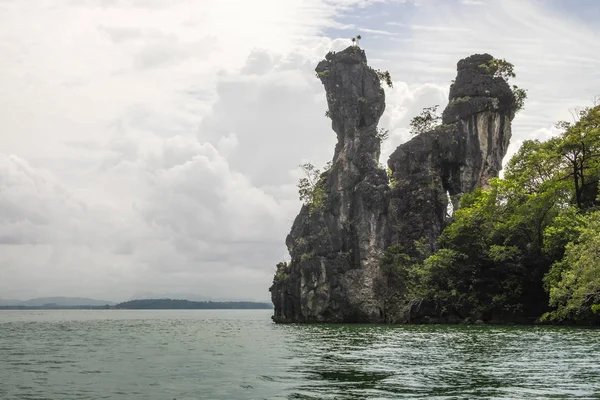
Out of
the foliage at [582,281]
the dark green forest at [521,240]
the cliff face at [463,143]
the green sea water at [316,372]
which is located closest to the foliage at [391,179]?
the cliff face at [463,143]

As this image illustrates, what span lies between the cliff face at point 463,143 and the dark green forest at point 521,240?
721 inches

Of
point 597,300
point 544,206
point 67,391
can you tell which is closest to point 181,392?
point 67,391

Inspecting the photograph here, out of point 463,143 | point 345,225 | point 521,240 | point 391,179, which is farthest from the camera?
point 463,143

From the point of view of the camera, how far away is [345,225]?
8725 cm

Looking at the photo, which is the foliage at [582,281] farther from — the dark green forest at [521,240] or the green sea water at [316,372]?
the green sea water at [316,372]

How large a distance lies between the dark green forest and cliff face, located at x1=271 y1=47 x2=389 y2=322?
984 cm

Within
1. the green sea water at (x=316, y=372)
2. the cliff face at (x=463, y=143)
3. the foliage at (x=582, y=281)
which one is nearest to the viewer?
the green sea water at (x=316, y=372)

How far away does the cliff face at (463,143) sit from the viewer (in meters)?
92.8

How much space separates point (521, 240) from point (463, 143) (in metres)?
30.2

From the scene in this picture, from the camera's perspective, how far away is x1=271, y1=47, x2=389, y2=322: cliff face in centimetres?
8319

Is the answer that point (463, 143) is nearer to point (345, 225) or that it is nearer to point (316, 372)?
point (345, 225)

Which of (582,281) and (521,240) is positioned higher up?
(521,240)

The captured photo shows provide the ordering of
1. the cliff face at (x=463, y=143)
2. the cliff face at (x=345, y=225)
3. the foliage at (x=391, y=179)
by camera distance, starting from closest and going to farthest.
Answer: the cliff face at (x=345, y=225) → the foliage at (x=391, y=179) → the cliff face at (x=463, y=143)

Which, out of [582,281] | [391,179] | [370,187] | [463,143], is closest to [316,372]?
[582,281]
